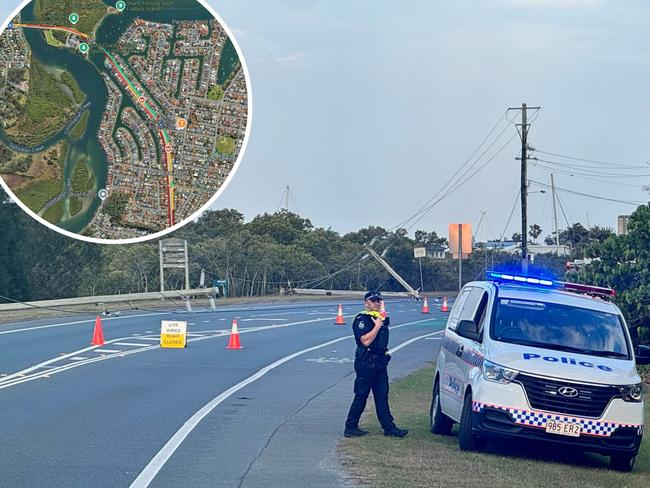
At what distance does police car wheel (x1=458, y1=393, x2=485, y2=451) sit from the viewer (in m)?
11.4

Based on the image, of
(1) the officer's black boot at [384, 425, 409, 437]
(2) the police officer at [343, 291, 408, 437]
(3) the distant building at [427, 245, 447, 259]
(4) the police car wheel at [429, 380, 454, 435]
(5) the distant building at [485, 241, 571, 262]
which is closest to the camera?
(2) the police officer at [343, 291, 408, 437]

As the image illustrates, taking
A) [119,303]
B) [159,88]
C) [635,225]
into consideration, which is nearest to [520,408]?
[159,88]

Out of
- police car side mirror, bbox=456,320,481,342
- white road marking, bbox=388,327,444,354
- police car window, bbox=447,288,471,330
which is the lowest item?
white road marking, bbox=388,327,444,354

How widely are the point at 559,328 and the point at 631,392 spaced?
1361 mm

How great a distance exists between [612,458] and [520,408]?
120 cm

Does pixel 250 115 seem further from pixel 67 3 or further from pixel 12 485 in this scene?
pixel 12 485

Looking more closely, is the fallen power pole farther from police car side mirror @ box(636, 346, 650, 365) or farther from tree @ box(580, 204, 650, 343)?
police car side mirror @ box(636, 346, 650, 365)

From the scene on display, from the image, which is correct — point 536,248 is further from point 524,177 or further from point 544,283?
point 544,283

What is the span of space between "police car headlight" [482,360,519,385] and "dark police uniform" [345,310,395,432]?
66.0 inches

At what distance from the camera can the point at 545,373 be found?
1098cm

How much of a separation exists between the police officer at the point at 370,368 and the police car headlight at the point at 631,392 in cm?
278

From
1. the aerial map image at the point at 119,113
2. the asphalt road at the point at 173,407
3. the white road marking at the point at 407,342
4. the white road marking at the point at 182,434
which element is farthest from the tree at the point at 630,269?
the aerial map image at the point at 119,113

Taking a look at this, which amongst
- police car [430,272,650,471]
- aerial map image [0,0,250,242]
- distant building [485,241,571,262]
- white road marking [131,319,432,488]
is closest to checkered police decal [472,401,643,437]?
police car [430,272,650,471]

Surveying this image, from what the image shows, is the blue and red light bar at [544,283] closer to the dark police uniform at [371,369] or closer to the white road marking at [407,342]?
the dark police uniform at [371,369]
